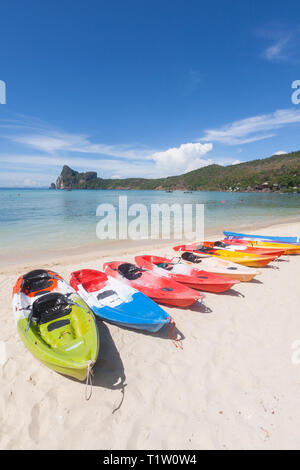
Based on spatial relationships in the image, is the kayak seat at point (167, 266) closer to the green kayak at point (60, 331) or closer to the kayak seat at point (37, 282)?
the green kayak at point (60, 331)

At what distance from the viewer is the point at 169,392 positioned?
11.5 feet

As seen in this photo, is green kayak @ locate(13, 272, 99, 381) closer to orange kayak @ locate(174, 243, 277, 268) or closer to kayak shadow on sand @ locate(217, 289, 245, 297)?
kayak shadow on sand @ locate(217, 289, 245, 297)

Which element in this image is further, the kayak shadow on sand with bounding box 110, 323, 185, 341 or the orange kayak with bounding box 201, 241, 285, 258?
the orange kayak with bounding box 201, 241, 285, 258

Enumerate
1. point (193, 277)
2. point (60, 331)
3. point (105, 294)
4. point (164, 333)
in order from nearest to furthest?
point (60, 331) → point (164, 333) → point (105, 294) → point (193, 277)

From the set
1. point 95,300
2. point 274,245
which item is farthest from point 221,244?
point 95,300

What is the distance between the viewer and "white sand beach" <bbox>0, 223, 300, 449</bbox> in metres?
2.87

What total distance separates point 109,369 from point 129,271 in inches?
135

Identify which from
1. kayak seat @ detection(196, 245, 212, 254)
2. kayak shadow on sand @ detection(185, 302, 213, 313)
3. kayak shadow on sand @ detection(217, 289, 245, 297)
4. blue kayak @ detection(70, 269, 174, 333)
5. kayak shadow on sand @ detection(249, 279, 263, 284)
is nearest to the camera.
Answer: blue kayak @ detection(70, 269, 174, 333)

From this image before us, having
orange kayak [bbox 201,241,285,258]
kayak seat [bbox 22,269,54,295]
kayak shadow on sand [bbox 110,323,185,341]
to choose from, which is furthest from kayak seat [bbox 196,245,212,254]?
kayak seat [bbox 22,269,54,295]

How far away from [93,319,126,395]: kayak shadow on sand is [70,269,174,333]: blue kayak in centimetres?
56

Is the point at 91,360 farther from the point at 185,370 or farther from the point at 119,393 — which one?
the point at 185,370

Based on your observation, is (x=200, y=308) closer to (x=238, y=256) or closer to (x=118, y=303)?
(x=118, y=303)

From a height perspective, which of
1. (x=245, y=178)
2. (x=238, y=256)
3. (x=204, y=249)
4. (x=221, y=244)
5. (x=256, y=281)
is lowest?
(x=256, y=281)
